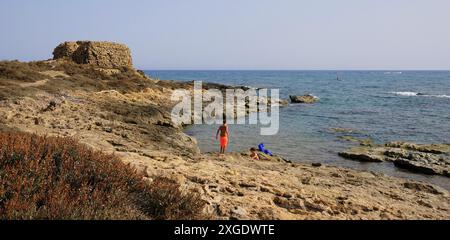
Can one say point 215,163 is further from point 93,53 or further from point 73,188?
point 93,53

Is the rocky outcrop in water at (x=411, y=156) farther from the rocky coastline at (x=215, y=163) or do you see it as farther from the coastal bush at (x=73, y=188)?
the coastal bush at (x=73, y=188)

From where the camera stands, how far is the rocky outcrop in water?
→ 52.4 feet

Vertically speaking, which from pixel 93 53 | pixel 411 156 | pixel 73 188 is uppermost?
pixel 93 53

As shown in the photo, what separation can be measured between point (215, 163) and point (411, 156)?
1066 centimetres

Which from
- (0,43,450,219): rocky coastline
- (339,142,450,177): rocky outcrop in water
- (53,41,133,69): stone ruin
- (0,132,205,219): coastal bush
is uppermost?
(53,41,133,69): stone ruin

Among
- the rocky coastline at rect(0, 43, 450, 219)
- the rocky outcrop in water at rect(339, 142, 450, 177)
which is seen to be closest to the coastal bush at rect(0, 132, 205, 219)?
the rocky coastline at rect(0, 43, 450, 219)

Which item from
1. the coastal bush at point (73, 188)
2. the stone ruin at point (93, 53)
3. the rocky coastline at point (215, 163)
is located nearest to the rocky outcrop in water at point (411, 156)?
the rocky coastline at point (215, 163)

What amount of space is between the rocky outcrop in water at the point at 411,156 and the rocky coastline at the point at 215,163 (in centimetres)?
5

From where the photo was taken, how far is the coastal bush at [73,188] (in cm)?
436

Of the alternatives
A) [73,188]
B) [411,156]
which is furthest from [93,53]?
[73,188]

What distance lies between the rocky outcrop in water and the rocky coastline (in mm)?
47

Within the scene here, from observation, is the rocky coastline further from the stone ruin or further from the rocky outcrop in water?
the stone ruin

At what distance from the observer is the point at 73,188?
16.9 ft
